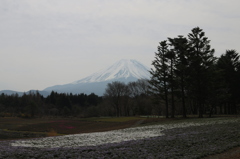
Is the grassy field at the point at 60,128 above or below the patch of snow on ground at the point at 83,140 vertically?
below

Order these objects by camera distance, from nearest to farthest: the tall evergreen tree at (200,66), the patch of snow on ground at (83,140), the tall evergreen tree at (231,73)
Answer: the patch of snow on ground at (83,140) → the tall evergreen tree at (200,66) → the tall evergreen tree at (231,73)

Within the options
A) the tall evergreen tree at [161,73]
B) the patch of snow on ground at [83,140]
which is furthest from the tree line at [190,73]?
the patch of snow on ground at [83,140]

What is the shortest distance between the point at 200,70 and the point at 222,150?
113ft

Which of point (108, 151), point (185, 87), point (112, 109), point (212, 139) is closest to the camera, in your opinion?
point (108, 151)

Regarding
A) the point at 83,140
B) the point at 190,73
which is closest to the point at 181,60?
the point at 190,73

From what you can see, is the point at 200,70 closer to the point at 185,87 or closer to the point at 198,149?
the point at 185,87

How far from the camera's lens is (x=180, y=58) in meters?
52.1

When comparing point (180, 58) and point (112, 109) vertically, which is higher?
point (180, 58)

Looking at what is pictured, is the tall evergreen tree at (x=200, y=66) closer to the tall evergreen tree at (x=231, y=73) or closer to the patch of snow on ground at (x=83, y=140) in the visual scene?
the tall evergreen tree at (x=231, y=73)

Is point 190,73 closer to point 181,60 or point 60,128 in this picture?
point 181,60

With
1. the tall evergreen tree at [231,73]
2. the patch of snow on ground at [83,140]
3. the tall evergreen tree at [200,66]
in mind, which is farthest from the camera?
the tall evergreen tree at [231,73]

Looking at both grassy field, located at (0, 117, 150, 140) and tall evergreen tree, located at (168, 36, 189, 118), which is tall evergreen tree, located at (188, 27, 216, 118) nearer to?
tall evergreen tree, located at (168, 36, 189, 118)

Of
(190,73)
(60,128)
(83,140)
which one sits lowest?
(60,128)

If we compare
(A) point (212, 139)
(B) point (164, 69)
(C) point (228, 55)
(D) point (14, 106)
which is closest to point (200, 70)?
(B) point (164, 69)
